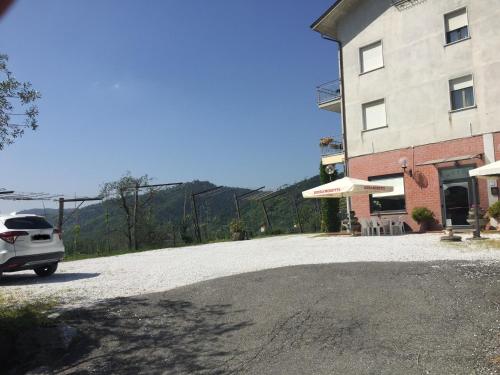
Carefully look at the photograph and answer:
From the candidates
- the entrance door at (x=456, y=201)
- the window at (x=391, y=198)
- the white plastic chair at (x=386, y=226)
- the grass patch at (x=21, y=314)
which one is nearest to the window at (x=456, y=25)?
the entrance door at (x=456, y=201)

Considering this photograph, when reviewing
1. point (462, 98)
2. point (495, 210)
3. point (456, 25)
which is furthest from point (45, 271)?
point (456, 25)

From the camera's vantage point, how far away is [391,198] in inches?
797

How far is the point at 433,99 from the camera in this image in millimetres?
18625

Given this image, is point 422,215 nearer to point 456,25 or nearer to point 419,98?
point 419,98

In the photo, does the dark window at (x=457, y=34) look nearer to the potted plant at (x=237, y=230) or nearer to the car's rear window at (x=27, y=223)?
the potted plant at (x=237, y=230)

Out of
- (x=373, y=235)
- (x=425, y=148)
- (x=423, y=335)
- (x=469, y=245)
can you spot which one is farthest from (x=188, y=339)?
(x=425, y=148)

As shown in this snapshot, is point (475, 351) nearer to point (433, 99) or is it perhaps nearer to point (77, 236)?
point (433, 99)

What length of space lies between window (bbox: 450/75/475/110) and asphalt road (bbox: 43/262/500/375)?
1211cm

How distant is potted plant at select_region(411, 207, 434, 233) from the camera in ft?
60.2

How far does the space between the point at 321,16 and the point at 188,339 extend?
2016 cm

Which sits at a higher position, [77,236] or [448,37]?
[448,37]

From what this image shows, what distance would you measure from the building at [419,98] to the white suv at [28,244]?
1421 cm

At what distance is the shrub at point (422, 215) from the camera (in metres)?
18.3

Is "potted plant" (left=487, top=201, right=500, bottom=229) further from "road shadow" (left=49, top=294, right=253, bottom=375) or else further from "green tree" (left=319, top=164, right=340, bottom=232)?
"road shadow" (left=49, top=294, right=253, bottom=375)
